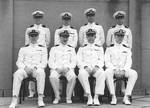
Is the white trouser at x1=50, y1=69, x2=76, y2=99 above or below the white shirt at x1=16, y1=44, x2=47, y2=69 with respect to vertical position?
below

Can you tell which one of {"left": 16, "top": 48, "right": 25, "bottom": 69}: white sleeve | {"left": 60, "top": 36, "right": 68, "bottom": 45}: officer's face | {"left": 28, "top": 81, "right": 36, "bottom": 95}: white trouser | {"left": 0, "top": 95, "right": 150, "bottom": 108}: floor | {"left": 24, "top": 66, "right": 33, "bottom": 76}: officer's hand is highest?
{"left": 60, "top": 36, "right": 68, "bottom": 45}: officer's face

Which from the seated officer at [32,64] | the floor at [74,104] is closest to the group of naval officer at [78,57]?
the seated officer at [32,64]

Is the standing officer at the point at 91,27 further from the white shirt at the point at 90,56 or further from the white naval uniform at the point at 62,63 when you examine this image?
the white naval uniform at the point at 62,63

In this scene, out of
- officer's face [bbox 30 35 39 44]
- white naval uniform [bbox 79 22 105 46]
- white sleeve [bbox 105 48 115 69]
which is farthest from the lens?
white naval uniform [bbox 79 22 105 46]

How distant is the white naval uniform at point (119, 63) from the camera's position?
8820mm

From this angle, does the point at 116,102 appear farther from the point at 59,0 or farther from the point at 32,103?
the point at 59,0

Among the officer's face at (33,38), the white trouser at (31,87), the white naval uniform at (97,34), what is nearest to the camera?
the officer's face at (33,38)

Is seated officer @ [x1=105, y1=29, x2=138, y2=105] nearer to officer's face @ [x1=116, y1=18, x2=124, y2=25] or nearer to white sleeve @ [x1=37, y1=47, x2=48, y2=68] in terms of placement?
officer's face @ [x1=116, y1=18, x2=124, y2=25]

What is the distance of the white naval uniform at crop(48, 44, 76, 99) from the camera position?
8.89 meters

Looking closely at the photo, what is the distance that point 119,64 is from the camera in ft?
30.0

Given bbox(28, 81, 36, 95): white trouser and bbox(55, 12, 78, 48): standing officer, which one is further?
bbox(28, 81, 36, 95): white trouser

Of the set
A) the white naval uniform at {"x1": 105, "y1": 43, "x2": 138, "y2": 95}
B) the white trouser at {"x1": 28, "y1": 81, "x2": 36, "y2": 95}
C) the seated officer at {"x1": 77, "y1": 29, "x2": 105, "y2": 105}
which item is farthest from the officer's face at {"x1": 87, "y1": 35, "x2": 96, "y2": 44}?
the white trouser at {"x1": 28, "y1": 81, "x2": 36, "y2": 95}

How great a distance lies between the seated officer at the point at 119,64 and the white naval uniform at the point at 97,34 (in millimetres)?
284

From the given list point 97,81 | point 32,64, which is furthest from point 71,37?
point 97,81
